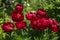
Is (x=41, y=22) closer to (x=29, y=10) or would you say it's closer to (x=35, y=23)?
(x=35, y=23)

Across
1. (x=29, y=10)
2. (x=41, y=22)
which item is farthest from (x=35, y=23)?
(x=29, y=10)

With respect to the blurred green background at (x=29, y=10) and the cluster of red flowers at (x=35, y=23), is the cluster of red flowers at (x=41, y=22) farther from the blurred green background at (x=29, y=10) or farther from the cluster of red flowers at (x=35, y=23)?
the blurred green background at (x=29, y=10)

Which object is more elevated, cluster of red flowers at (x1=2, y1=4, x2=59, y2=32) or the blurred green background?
cluster of red flowers at (x1=2, y1=4, x2=59, y2=32)

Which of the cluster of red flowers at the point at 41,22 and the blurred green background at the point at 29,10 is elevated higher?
the cluster of red flowers at the point at 41,22

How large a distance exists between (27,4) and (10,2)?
403 millimetres

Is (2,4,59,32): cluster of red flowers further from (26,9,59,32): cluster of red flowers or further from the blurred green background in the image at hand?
the blurred green background

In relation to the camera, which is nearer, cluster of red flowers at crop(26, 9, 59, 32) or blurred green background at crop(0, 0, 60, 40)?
cluster of red flowers at crop(26, 9, 59, 32)

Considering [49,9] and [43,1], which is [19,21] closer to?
[49,9]

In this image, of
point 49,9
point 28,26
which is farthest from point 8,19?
point 28,26

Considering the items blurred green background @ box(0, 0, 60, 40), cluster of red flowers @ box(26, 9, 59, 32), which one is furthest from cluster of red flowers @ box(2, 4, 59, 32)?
blurred green background @ box(0, 0, 60, 40)

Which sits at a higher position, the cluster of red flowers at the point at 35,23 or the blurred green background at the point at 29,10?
the cluster of red flowers at the point at 35,23

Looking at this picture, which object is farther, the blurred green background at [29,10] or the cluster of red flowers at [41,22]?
the blurred green background at [29,10]

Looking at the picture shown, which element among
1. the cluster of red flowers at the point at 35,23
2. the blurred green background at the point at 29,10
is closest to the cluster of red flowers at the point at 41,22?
the cluster of red flowers at the point at 35,23

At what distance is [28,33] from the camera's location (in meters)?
2.98
